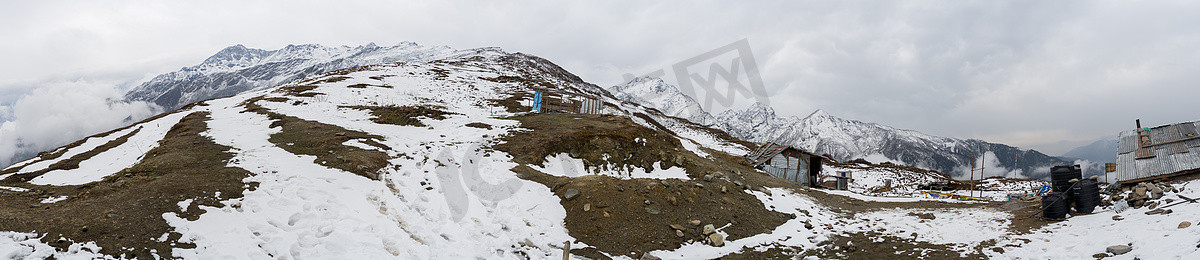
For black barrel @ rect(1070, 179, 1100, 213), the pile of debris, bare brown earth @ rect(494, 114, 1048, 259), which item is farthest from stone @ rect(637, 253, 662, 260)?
black barrel @ rect(1070, 179, 1100, 213)

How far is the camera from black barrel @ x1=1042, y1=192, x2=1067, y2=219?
44.0ft

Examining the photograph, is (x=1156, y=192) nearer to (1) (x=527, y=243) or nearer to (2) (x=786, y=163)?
(1) (x=527, y=243)

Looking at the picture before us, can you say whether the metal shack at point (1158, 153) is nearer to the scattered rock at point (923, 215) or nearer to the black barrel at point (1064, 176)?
the black barrel at point (1064, 176)

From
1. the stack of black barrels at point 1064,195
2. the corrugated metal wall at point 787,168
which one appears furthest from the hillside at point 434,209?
the corrugated metal wall at point 787,168

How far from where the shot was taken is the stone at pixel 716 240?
1348 cm

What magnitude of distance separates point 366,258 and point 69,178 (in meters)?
12.8

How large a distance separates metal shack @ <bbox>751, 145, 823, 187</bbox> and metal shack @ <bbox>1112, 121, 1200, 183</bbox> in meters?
20.1

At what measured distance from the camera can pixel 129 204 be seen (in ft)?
31.3

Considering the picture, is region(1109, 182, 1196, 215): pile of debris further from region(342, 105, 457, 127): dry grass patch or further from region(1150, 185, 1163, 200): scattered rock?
region(342, 105, 457, 127): dry grass patch

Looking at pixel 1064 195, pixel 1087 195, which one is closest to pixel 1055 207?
pixel 1064 195

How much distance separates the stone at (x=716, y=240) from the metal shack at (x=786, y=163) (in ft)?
80.6

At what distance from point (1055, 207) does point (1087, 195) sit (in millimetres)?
841

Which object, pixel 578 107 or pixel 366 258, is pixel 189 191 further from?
pixel 578 107

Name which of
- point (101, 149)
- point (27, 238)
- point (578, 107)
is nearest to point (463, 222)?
point (27, 238)
